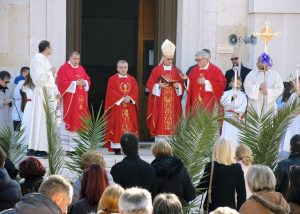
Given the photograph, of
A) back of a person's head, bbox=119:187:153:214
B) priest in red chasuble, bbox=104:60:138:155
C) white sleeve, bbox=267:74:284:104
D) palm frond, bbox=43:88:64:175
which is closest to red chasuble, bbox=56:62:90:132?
priest in red chasuble, bbox=104:60:138:155

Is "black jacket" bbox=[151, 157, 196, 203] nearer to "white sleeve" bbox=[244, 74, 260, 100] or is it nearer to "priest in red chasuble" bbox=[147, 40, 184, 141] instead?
"priest in red chasuble" bbox=[147, 40, 184, 141]

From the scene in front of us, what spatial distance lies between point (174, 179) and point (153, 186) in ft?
0.70

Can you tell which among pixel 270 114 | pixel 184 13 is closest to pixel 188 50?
pixel 184 13

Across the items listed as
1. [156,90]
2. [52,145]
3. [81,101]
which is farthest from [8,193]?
[156,90]

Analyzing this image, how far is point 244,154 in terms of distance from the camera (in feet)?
33.3

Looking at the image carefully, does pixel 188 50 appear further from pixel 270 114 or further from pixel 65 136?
pixel 270 114

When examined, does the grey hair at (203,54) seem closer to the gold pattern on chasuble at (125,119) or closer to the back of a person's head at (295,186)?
the gold pattern on chasuble at (125,119)

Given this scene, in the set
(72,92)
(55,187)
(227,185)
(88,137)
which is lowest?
(227,185)

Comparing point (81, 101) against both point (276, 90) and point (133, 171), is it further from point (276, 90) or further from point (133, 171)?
point (133, 171)

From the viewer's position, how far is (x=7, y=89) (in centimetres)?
1644

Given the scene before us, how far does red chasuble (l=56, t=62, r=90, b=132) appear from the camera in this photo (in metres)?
15.6

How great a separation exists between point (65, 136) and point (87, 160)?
6.94 metres

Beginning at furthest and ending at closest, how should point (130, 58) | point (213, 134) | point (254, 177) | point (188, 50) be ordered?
point (130, 58)
point (188, 50)
point (213, 134)
point (254, 177)

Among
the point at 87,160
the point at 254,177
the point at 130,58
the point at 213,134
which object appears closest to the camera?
the point at 254,177
